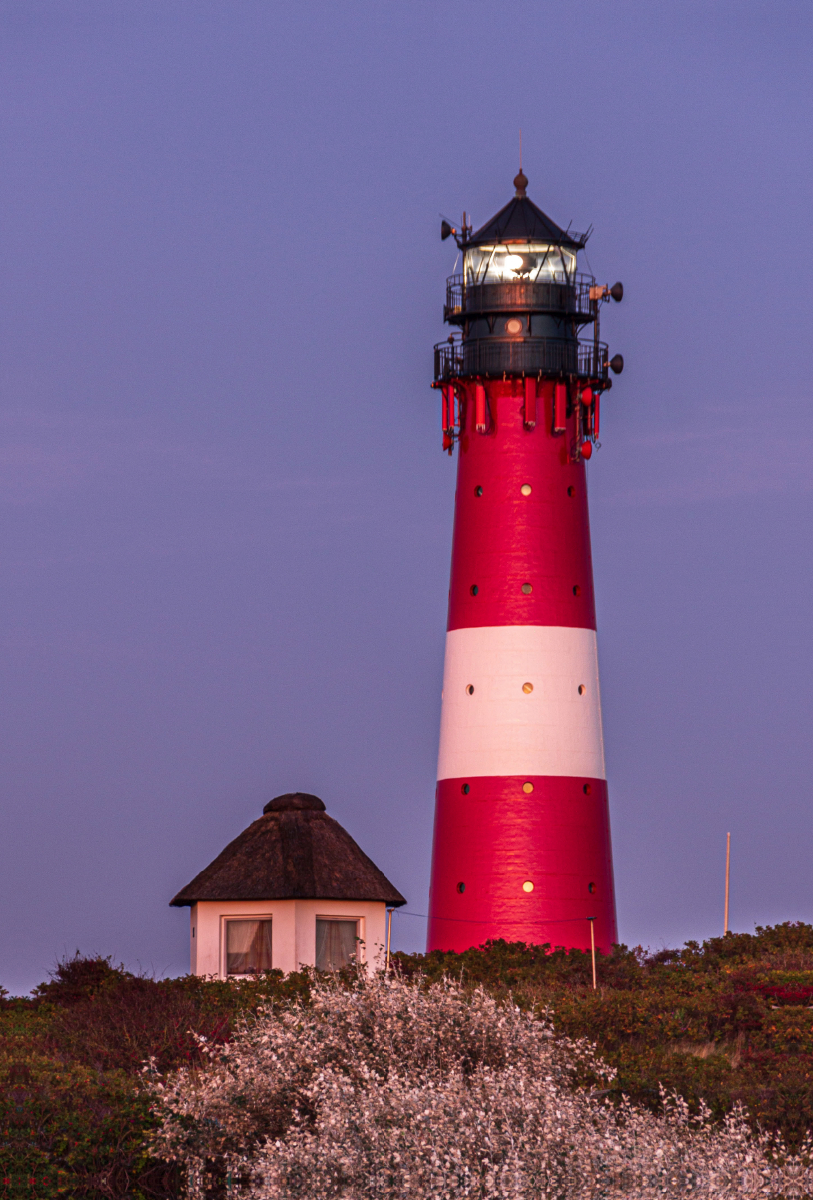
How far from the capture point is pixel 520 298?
1796 inches

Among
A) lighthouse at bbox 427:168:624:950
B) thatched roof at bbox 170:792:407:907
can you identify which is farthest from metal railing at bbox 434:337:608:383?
thatched roof at bbox 170:792:407:907

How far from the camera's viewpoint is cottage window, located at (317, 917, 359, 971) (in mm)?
39531

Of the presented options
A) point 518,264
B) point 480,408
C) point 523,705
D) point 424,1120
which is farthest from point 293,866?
point 424,1120

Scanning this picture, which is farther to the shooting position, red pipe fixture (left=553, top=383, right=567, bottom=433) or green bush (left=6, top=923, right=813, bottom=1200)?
red pipe fixture (left=553, top=383, right=567, bottom=433)

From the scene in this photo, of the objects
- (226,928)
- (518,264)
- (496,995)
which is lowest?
(496,995)

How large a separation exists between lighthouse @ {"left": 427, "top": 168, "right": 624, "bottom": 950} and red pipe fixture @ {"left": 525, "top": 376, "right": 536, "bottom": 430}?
0.13 ft

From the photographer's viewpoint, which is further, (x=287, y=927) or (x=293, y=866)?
(x=293, y=866)

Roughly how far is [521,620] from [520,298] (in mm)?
7589

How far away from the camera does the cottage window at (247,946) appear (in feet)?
130

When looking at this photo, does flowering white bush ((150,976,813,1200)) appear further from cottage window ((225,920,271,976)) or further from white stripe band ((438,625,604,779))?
white stripe band ((438,625,604,779))

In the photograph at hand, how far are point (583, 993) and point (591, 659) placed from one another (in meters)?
12.0

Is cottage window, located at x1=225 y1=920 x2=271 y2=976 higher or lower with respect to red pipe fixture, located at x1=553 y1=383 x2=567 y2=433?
lower

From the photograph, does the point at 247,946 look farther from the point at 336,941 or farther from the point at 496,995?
the point at 496,995

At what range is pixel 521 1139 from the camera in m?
19.3
